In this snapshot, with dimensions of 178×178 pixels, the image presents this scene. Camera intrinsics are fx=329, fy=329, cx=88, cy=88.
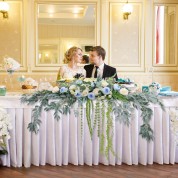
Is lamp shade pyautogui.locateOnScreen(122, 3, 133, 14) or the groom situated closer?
the groom

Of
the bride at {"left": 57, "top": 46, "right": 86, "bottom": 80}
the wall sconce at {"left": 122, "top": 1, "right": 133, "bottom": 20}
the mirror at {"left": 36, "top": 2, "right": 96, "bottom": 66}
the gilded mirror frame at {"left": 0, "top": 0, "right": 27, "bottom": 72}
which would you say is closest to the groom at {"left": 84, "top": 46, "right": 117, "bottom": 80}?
the bride at {"left": 57, "top": 46, "right": 86, "bottom": 80}

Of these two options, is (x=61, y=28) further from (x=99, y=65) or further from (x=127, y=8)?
(x=99, y=65)

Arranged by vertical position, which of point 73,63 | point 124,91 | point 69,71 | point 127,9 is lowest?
point 124,91

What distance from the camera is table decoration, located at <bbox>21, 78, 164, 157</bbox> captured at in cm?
318

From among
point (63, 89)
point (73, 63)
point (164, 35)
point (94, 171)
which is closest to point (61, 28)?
point (73, 63)

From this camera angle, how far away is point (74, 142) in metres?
3.30

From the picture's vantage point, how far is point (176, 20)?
18.2 ft

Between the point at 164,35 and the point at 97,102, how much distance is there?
2872 mm

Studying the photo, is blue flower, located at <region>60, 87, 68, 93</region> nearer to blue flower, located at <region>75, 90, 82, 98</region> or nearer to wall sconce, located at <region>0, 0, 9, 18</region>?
blue flower, located at <region>75, 90, 82, 98</region>

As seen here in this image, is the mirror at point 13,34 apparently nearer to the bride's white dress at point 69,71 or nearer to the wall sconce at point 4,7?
the wall sconce at point 4,7

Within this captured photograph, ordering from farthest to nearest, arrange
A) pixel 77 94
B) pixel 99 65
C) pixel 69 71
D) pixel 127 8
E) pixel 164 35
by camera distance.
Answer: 1. pixel 164 35
2. pixel 127 8
3. pixel 69 71
4. pixel 99 65
5. pixel 77 94

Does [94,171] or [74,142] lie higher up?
[74,142]

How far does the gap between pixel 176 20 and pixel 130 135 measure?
295 centimetres

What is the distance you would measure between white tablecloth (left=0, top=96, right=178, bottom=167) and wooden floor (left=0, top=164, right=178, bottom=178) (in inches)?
2.5
